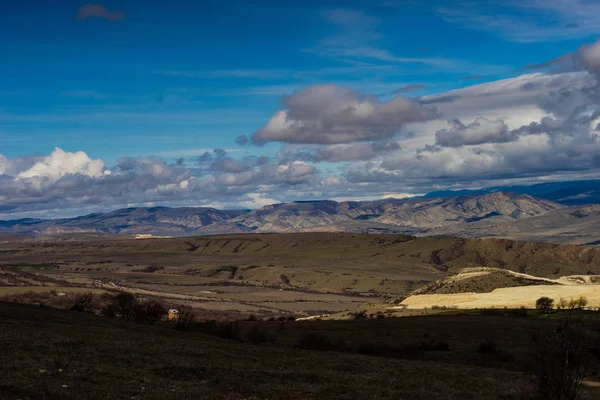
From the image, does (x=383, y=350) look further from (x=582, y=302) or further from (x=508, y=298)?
(x=508, y=298)

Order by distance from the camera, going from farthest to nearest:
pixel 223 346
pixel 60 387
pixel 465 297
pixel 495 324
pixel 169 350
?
pixel 465 297, pixel 495 324, pixel 223 346, pixel 169 350, pixel 60 387

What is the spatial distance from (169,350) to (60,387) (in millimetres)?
9300

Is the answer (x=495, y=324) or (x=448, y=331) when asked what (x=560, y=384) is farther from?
(x=495, y=324)

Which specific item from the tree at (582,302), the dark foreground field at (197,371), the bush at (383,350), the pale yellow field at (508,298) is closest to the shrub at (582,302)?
the tree at (582,302)

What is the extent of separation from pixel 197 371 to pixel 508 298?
85.9 meters

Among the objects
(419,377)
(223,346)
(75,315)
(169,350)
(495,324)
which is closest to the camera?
(419,377)

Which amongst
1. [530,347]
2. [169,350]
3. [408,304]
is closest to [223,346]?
[169,350]

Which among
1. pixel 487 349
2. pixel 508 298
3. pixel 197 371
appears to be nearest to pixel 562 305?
pixel 508 298

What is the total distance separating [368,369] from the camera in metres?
26.1

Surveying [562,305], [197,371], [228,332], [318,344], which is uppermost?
[197,371]

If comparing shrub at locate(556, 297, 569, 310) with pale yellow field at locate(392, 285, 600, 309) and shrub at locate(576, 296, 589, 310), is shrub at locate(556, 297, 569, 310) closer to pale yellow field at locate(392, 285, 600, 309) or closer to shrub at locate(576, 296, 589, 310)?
shrub at locate(576, 296, 589, 310)

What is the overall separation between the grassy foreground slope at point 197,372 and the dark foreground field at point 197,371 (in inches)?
1.4

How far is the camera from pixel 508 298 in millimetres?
99125

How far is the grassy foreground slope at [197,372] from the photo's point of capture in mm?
18188
